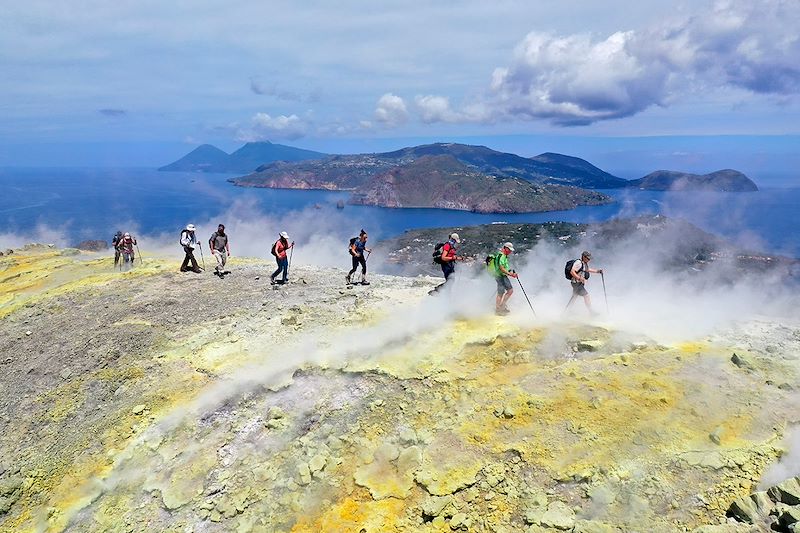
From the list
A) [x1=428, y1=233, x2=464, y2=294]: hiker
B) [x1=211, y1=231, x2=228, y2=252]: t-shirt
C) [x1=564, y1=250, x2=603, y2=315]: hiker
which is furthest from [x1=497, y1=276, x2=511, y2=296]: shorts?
[x1=211, y1=231, x2=228, y2=252]: t-shirt

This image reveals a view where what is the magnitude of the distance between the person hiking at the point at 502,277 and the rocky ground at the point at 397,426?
0.76 metres

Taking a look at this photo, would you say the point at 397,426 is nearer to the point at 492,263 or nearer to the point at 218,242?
the point at 492,263

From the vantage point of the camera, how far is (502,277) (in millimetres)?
16609

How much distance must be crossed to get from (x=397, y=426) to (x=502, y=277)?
6.81m

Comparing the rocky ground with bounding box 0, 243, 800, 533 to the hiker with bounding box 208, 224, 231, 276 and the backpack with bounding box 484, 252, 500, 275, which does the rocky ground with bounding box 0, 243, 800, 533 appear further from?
the hiker with bounding box 208, 224, 231, 276

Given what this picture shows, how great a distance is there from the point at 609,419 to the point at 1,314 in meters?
24.7

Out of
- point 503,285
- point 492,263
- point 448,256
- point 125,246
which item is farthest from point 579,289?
point 125,246

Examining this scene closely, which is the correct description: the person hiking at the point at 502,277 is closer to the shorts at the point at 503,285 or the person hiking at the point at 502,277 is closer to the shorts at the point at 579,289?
A: the shorts at the point at 503,285

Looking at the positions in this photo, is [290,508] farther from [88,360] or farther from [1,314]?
[1,314]

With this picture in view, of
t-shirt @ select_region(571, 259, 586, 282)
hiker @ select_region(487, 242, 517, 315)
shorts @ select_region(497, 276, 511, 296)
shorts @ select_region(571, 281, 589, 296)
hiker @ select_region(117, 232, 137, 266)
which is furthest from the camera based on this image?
hiker @ select_region(117, 232, 137, 266)

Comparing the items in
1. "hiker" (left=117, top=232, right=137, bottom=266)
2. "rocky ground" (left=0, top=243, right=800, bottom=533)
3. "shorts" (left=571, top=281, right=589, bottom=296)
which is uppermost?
"shorts" (left=571, top=281, right=589, bottom=296)

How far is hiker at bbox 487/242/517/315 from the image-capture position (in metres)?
16.5

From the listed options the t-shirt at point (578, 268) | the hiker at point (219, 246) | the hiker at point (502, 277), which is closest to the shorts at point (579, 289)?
the t-shirt at point (578, 268)

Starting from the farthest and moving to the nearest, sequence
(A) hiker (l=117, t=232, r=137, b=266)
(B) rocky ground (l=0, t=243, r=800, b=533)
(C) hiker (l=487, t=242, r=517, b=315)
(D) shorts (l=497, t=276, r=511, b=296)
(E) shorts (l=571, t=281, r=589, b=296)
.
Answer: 1. (A) hiker (l=117, t=232, r=137, b=266)
2. (D) shorts (l=497, t=276, r=511, b=296)
3. (C) hiker (l=487, t=242, r=517, b=315)
4. (E) shorts (l=571, t=281, r=589, b=296)
5. (B) rocky ground (l=0, t=243, r=800, b=533)
